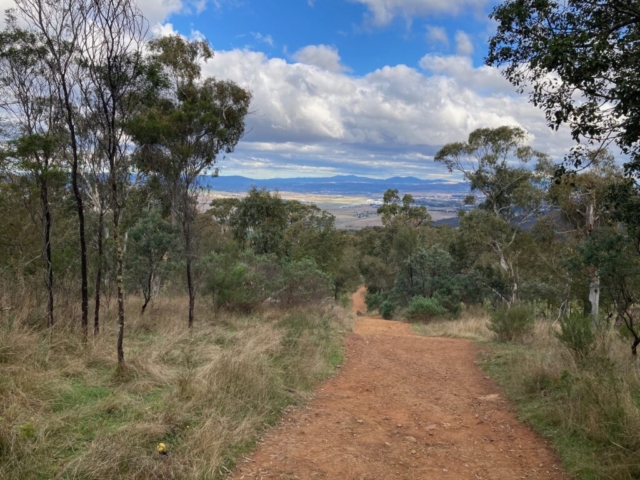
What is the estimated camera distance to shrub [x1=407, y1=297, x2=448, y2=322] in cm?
A: 1816

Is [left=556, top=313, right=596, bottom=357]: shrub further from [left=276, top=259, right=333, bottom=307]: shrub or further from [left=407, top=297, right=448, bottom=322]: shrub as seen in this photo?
[left=407, top=297, right=448, bottom=322]: shrub

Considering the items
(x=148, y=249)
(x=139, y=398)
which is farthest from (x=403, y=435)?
(x=148, y=249)

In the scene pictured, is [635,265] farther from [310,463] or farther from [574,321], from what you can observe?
[310,463]

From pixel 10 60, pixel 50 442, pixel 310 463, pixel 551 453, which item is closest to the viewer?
pixel 50 442

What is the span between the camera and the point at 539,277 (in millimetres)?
19938

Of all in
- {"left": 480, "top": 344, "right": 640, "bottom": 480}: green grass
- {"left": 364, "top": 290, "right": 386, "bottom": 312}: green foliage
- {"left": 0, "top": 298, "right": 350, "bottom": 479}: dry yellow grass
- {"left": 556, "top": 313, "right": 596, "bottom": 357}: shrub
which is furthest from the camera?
{"left": 364, "top": 290, "right": 386, "bottom": 312}: green foliage

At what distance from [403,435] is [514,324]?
6.93 metres

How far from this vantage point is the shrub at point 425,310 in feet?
59.6

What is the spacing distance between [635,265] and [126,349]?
942 centimetres

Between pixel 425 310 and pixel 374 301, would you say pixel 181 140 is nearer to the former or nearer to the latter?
pixel 425 310

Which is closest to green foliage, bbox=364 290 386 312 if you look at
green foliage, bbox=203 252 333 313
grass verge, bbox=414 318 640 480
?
green foliage, bbox=203 252 333 313

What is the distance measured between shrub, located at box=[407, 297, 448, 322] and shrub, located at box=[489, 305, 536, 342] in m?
7.29

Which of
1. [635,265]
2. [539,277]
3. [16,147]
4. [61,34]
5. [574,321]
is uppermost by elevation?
[61,34]

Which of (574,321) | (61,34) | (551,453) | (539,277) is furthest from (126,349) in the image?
(539,277)
